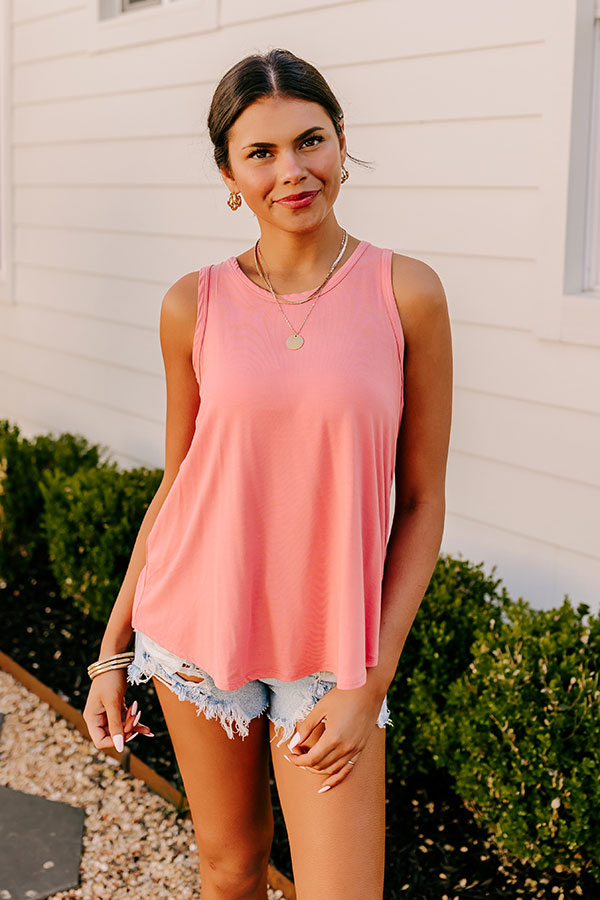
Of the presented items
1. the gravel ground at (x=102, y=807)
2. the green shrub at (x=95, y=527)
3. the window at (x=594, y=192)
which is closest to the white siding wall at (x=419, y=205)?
the window at (x=594, y=192)

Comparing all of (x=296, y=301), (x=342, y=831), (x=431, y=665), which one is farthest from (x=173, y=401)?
(x=431, y=665)

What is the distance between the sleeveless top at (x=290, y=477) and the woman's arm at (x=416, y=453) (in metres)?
0.03

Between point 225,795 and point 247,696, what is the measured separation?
0.80ft

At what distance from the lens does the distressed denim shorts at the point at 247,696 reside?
1747 millimetres

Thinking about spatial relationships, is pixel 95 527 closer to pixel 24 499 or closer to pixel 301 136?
pixel 24 499

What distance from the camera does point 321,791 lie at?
1679 millimetres

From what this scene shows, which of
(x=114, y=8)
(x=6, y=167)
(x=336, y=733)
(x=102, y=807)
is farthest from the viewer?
(x=6, y=167)

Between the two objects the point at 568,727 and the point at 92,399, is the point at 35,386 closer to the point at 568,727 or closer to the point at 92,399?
the point at 92,399

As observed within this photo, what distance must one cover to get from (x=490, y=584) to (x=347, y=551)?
1.88 meters

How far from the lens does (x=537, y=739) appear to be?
2.71 meters

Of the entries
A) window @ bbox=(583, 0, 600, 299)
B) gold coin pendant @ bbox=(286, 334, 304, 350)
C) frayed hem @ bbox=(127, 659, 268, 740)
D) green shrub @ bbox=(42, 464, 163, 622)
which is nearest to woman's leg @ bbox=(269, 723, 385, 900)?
frayed hem @ bbox=(127, 659, 268, 740)

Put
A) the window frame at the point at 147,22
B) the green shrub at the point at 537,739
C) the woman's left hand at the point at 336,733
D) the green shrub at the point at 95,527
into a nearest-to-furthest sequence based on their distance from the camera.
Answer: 1. the woman's left hand at the point at 336,733
2. the green shrub at the point at 537,739
3. the green shrub at the point at 95,527
4. the window frame at the point at 147,22

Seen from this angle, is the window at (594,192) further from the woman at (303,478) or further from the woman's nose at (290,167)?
the woman's nose at (290,167)

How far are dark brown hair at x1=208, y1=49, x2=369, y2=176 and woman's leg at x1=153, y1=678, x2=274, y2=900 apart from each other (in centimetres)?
104
